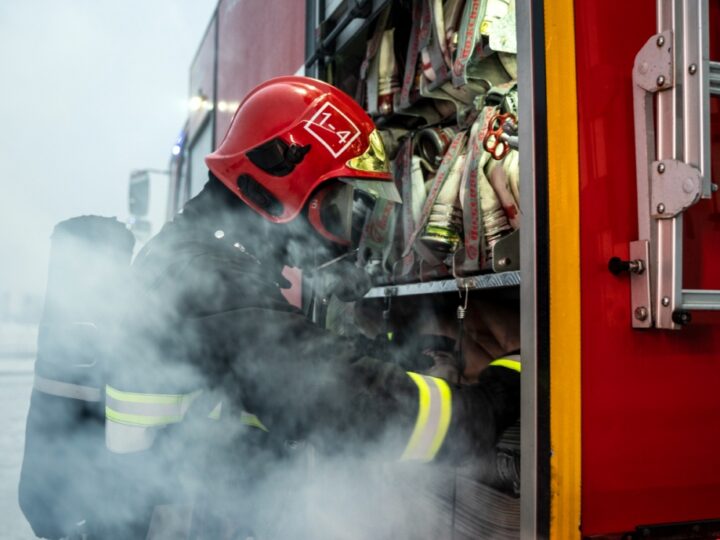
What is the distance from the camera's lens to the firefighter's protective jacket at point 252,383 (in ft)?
4.34

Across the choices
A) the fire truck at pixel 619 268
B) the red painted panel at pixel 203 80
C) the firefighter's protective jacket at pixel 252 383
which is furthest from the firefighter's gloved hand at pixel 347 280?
the red painted panel at pixel 203 80

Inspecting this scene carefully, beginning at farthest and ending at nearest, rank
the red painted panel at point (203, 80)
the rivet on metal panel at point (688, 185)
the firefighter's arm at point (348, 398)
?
1. the red painted panel at point (203, 80)
2. the firefighter's arm at point (348, 398)
3. the rivet on metal panel at point (688, 185)

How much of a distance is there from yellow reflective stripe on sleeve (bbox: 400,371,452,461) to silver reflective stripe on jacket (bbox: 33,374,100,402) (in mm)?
919

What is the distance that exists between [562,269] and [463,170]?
3.26 ft

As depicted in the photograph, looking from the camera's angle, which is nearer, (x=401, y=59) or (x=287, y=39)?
(x=401, y=59)

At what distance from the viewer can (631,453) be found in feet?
3.69

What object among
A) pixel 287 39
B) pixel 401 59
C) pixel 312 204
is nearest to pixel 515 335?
pixel 312 204

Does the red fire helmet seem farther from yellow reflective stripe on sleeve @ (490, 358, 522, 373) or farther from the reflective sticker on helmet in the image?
yellow reflective stripe on sleeve @ (490, 358, 522, 373)

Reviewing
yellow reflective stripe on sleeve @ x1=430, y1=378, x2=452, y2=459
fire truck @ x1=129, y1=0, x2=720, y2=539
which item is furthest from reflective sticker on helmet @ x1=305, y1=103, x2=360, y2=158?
yellow reflective stripe on sleeve @ x1=430, y1=378, x2=452, y2=459

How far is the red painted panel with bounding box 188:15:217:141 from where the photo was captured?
A: 5.80m

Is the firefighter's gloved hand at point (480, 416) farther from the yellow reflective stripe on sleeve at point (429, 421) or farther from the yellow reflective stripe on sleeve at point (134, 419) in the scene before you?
the yellow reflective stripe on sleeve at point (134, 419)

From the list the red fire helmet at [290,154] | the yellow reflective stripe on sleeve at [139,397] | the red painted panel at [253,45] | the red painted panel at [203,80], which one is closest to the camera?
the yellow reflective stripe on sleeve at [139,397]

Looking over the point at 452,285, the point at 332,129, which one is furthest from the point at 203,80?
the point at 452,285

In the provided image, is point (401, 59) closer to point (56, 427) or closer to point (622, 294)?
point (622, 294)
